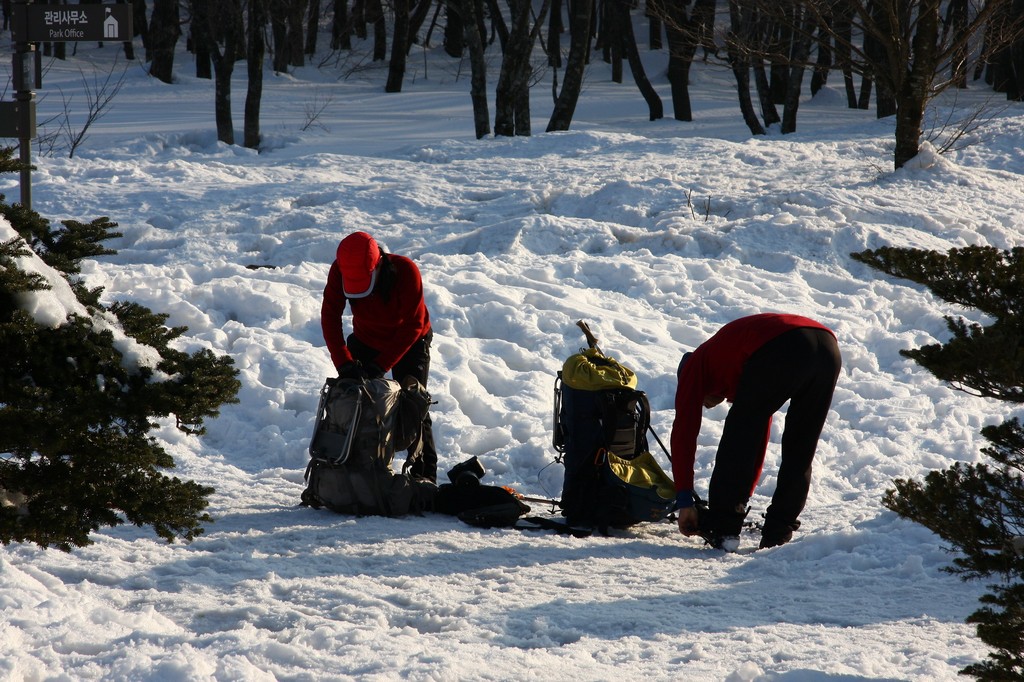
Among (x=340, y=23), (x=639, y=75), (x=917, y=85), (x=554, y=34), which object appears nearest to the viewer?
(x=917, y=85)

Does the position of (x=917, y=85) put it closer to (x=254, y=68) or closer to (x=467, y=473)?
(x=467, y=473)

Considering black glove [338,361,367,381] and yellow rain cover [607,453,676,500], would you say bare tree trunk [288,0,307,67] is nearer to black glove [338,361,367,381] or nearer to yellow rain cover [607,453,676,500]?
black glove [338,361,367,381]

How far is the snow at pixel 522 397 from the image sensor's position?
3619 millimetres

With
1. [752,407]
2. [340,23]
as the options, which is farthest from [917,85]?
[340,23]

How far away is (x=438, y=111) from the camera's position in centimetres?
2447

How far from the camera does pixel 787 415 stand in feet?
16.3

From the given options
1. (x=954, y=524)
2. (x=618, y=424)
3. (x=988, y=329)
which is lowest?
(x=618, y=424)

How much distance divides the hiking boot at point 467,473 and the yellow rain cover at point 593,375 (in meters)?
0.78

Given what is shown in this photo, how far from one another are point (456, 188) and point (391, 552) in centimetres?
920

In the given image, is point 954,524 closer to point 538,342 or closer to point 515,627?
point 515,627

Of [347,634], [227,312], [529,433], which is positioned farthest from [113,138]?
[347,634]

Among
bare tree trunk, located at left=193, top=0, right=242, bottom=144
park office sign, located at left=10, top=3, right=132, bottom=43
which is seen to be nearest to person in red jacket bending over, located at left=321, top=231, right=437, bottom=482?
park office sign, located at left=10, top=3, right=132, bottom=43

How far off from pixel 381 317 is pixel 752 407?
7.25ft

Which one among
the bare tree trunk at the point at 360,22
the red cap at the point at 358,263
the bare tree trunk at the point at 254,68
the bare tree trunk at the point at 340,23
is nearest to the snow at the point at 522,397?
the bare tree trunk at the point at 254,68
